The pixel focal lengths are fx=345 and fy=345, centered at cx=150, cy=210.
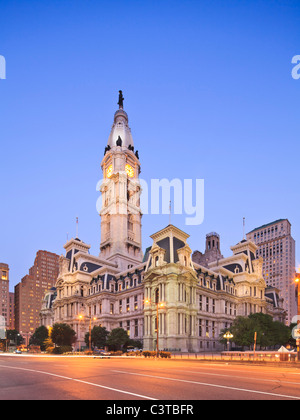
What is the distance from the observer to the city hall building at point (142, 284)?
6619cm

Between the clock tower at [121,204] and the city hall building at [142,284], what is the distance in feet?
1.01

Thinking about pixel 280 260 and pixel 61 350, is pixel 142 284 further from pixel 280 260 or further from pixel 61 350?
pixel 280 260

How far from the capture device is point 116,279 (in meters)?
87.5

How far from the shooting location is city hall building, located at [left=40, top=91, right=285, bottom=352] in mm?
66188

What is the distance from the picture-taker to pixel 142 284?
7456 centimetres

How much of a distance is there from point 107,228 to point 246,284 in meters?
46.1

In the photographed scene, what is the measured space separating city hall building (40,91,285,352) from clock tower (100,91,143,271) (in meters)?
0.31

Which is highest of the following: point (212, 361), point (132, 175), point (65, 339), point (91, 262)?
point (132, 175)

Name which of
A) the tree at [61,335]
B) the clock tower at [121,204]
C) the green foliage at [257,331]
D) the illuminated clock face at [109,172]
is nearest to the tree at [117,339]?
the tree at [61,335]

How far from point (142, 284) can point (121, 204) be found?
37.3m

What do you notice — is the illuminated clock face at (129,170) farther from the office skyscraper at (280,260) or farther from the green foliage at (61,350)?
the office skyscraper at (280,260)
